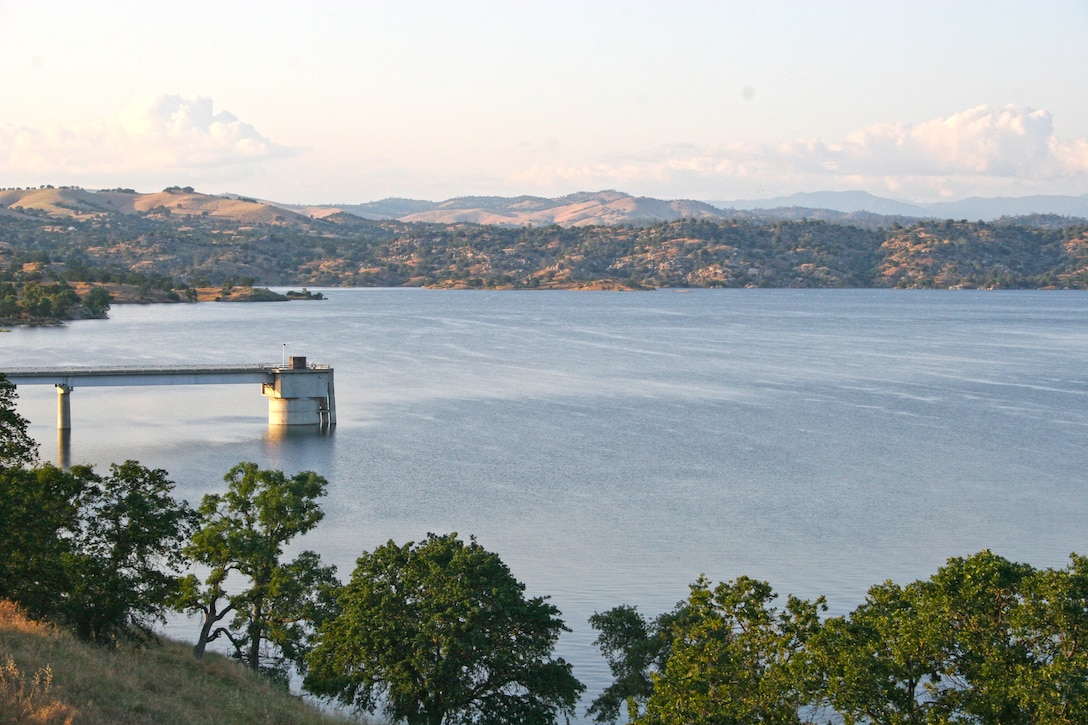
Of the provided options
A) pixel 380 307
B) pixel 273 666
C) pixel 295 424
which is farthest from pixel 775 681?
pixel 380 307

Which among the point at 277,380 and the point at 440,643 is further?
the point at 277,380

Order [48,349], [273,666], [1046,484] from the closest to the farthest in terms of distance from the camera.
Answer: [273,666] < [1046,484] < [48,349]

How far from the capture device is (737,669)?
2006 centimetres

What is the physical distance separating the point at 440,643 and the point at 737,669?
6.20 m

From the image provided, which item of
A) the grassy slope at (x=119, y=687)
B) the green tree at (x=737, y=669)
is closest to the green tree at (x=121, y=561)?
the grassy slope at (x=119, y=687)

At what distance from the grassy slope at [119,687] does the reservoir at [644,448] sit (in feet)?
29.4

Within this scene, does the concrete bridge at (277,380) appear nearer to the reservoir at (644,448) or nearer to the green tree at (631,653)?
the reservoir at (644,448)

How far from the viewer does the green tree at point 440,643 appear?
23688 millimetres

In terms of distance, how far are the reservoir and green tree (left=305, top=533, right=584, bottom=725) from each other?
642 cm

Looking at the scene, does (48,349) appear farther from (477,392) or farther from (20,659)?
(20,659)

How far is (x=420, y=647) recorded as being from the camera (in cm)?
2353

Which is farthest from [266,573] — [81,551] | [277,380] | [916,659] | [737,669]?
[277,380]

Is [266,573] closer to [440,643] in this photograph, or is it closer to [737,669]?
[440,643]

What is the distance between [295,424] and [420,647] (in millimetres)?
47796
